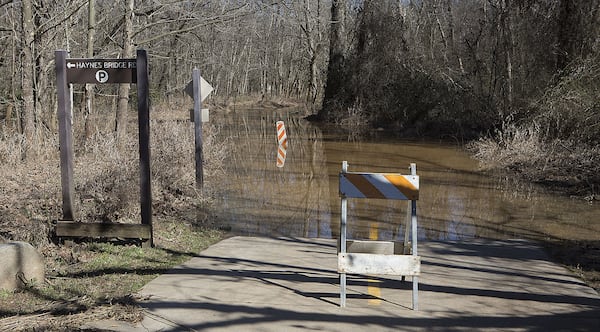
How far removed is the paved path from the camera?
5.77 metres

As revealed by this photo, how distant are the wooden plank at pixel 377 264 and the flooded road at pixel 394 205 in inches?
165

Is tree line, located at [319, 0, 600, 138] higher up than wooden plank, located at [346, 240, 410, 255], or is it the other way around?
tree line, located at [319, 0, 600, 138]

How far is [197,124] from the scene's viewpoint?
13445mm

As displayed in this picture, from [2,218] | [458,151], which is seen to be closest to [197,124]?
[2,218]

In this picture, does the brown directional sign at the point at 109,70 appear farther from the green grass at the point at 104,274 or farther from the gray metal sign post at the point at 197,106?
the gray metal sign post at the point at 197,106

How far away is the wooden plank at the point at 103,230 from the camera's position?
8477 millimetres

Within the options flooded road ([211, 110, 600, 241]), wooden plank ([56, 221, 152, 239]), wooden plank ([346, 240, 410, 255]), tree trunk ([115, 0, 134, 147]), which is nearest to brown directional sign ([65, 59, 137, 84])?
wooden plank ([56, 221, 152, 239])

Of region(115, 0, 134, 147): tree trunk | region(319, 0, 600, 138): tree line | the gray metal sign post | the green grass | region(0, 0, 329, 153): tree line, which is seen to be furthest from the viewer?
region(319, 0, 600, 138): tree line

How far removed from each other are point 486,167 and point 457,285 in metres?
12.1

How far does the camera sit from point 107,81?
27.3ft

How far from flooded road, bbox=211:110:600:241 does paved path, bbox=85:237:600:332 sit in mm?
2112

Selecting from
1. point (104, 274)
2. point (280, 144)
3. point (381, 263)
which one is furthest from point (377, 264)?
point (280, 144)

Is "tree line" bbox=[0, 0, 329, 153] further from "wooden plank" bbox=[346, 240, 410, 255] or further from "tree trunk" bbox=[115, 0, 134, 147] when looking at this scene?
"wooden plank" bbox=[346, 240, 410, 255]

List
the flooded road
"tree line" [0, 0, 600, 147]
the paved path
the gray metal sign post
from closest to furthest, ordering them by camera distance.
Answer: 1. the paved path
2. the flooded road
3. the gray metal sign post
4. "tree line" [0, 0, 600, 147]
